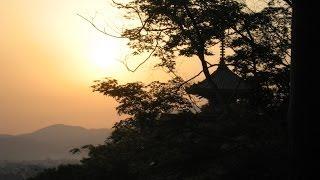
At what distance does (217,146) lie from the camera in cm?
1130

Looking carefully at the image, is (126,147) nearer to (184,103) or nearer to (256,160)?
(184,103)

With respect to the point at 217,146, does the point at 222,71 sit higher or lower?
higher

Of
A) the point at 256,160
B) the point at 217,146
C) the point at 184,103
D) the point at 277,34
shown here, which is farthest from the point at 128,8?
the point at 256,160

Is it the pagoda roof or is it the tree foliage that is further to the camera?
the pagoda roof

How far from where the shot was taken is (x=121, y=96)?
73.5 feet

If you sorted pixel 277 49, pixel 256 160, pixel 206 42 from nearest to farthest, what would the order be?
1. pixel 256 160
2. pixel 277 49
3. pixel 206 42

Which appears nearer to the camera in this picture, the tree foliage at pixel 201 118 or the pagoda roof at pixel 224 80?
the tree foliage at pixel 201 118

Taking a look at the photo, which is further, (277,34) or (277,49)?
(277,34)

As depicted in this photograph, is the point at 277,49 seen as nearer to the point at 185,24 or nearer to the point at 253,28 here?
the point at 253,28

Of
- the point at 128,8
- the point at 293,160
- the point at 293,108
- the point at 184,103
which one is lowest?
the point at 293,160

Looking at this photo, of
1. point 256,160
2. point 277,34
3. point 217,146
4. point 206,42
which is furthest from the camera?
point 206,42

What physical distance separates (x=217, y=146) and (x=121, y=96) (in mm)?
11675

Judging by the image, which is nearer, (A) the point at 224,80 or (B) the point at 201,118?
(B) the point at 201,118

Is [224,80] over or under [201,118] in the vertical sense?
over
